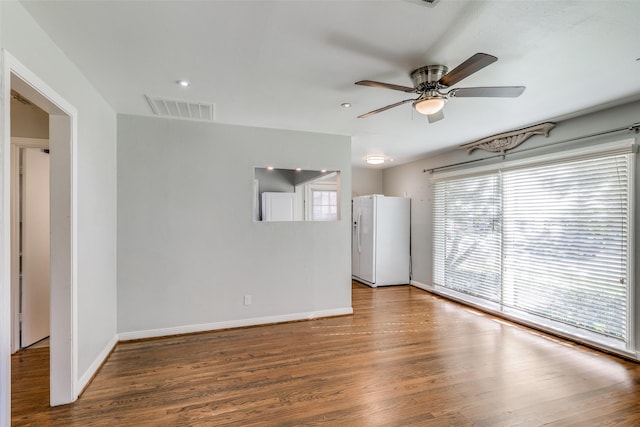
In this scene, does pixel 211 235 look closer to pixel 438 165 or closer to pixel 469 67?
pixel 469 67

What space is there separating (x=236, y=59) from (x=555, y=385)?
11.7 feet

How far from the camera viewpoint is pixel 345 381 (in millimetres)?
2539

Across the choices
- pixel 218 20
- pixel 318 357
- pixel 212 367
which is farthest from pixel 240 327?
pixel 218 20

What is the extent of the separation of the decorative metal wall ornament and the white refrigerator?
73.7 inches

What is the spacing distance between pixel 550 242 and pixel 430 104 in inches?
103

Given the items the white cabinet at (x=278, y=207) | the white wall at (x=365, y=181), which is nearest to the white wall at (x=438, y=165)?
the white wall at (x=365, y=181)

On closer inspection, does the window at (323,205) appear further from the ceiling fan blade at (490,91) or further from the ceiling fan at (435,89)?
the ceiling fan blade at (490,91)

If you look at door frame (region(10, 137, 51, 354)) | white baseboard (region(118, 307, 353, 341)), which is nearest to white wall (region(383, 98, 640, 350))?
white baseboard (region(118, 307, 353, 341))

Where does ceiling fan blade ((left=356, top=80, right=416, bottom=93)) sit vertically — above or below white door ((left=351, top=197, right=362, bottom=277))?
above

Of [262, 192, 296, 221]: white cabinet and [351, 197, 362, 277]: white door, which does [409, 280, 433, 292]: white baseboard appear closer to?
[351, 197, 362, 277]: white door

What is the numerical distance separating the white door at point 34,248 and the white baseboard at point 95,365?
0.86 meters

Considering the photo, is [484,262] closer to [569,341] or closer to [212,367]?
[569,341]

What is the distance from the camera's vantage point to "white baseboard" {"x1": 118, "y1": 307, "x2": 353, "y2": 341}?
11.0ft

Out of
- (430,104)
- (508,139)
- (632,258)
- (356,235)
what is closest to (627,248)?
(632,258)
